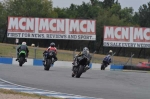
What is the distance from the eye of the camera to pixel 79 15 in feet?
344

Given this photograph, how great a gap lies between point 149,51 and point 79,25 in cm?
2578

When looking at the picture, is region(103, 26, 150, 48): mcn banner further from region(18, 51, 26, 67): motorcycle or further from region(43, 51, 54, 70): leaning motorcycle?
region(43, 51, 54, 70): leaning motorcycle

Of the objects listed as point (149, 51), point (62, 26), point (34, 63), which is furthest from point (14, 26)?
point (149, 51)

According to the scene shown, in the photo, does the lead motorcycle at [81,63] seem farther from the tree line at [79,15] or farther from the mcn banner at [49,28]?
the tree line at [79,15]

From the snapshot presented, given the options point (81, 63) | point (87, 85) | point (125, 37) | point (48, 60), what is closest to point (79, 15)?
point (125, 37)

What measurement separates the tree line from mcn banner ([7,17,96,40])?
18.9 ft

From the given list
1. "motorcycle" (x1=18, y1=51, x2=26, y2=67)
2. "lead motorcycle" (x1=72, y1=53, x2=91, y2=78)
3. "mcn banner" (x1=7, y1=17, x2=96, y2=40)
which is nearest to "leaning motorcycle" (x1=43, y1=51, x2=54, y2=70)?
"motorcycle" (x1=18, y1=51, x2=26, y2=67)

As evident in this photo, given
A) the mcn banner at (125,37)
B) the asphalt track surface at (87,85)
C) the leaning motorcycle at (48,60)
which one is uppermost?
the mcn banner at (125,37)

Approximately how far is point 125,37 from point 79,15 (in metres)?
48.3

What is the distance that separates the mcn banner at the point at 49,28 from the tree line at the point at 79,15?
18.9 ft

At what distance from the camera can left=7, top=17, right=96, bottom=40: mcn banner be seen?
55094 millimetres

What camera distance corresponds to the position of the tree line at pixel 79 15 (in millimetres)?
68438

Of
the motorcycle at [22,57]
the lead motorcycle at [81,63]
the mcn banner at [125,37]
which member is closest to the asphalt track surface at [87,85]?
the lead motorcycle at [81,63]

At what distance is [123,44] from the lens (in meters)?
57.2
